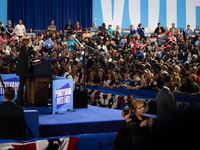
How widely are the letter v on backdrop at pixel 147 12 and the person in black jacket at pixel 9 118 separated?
61.4 feet

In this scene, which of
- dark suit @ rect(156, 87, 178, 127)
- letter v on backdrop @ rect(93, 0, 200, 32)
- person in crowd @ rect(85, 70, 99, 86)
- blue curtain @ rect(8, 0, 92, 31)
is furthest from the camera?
letter v on backdrop @ rect(93, 0, 200, 32)

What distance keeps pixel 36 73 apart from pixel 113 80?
310 cm

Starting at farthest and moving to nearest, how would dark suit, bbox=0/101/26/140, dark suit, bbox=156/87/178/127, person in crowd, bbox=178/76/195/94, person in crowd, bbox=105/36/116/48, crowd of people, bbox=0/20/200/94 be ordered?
person in crowd, bbox=105/36/116/48, crowd of people, bbox=0/20/200/94, person in crowd, bbox=178/76/195/94, dark suit, bbox=156/87/178/127, dark suit, bbox=0/101/26/140

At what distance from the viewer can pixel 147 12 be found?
914 inches

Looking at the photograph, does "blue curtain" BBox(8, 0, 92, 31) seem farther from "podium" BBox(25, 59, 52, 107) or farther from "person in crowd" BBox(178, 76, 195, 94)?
"person in crowd" BBox(178, 76, 195, 94)

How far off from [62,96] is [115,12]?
16.9 meters

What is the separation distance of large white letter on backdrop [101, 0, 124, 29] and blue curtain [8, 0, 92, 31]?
55.3 inches

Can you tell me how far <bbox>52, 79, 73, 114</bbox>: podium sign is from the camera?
21.4ft

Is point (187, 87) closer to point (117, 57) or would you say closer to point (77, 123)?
point (77, 123)

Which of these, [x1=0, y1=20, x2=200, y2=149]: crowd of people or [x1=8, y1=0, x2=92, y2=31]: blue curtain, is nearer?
[x1=0, y1=20, x2=200, y2=149]: crowd of people

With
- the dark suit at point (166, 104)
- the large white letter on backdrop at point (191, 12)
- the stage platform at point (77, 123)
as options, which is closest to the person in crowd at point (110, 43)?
the large white letter on backdrop at point (191, 12)

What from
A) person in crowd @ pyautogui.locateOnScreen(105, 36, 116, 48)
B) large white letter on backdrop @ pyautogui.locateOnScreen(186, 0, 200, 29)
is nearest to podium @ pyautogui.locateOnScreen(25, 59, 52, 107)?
person in crowd @ pyautogui.locateOnScreen(105, 36, 116, 48)

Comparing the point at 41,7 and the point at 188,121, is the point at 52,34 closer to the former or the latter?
the point at 41,7

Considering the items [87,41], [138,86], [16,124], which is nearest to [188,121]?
[16,124]
